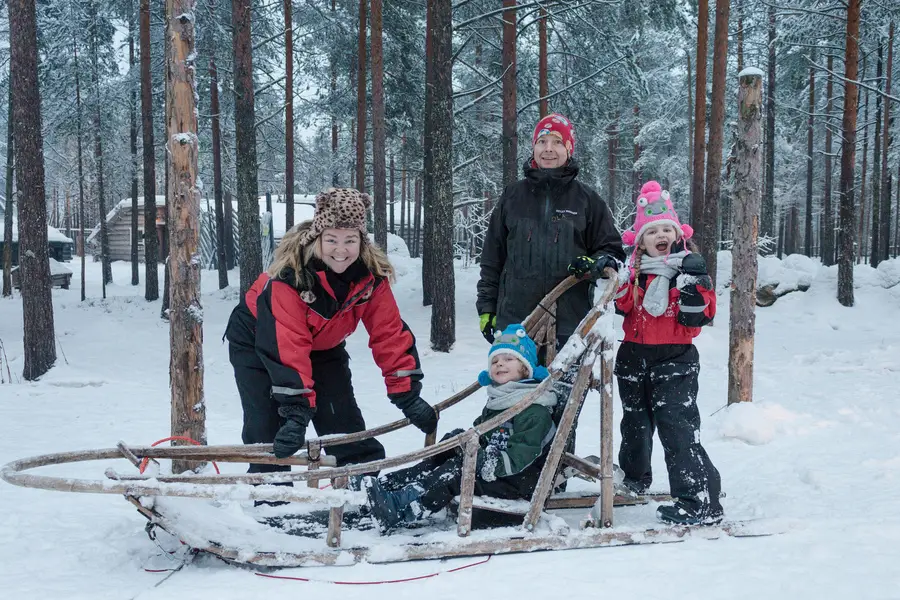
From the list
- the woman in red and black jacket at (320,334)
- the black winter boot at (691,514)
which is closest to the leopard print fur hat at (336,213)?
the woman in red and black jacket at (320,334)

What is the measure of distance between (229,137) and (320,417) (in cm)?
1912

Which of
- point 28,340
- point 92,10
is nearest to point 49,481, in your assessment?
point 28,340

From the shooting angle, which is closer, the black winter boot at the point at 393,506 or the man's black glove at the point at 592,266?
the black winter boot at the point at 393,506

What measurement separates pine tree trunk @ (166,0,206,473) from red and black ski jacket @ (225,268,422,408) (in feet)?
2.85

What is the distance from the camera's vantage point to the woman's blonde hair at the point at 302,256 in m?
3.15

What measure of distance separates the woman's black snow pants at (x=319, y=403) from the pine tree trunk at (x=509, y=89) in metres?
7.52

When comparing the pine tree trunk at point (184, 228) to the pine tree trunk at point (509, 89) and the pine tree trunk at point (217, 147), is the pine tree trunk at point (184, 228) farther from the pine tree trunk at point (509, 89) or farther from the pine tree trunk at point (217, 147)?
the pine tree trunk at point (217, 147)

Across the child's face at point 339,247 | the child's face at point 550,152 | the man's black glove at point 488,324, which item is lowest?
the man's black glove at point 488,324

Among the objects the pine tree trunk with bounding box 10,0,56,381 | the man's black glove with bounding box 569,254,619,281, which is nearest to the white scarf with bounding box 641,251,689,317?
the man's black glove with bounding box 569,254,619,281

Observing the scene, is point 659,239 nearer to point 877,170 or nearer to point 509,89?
point 509,89

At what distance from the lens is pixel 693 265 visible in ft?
10.6

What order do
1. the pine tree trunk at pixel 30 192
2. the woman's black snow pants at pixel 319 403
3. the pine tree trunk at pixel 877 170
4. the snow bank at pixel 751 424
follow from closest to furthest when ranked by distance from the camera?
the woman's black snow pants at pixel 319 403, the snow bank at pixel 751 424, the pine tree trunk at pixel 30 192, the pine tree trunk at pixel 877 170

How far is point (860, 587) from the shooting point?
96.3 inches

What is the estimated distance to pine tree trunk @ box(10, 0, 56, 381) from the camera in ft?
26.7
